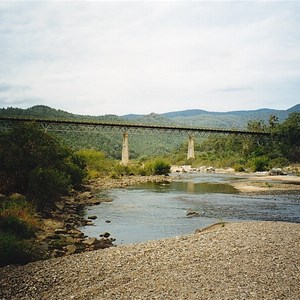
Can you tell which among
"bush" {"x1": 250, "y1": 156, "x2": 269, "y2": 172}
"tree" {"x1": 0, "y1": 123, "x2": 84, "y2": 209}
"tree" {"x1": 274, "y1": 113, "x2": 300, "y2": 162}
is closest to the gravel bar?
"tree" {"x1": 0, "y1": 123, "x2": 84, "y2": 209}

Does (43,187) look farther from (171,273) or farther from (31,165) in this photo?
(171,273)

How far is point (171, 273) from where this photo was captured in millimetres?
10758

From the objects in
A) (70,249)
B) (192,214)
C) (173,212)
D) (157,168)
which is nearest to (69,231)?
(70,249)

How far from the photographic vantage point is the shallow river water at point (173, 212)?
62.8ft

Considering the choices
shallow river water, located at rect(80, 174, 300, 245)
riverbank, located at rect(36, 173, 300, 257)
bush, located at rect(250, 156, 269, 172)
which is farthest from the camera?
bush, located at rect(250, 156, 269, 172)

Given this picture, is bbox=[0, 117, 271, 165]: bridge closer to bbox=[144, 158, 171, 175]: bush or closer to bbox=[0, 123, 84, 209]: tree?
bbox=[144, 158, 171, 175]: bush

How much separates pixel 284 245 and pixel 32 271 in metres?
8.91

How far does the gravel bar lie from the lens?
367 inches

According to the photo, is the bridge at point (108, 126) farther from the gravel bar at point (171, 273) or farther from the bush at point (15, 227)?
the gravel bar at point (171, 273)

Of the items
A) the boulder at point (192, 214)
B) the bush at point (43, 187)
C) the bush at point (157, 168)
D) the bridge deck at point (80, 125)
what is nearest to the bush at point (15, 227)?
the bush at point (43, 187)

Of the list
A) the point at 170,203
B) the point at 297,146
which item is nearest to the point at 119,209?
the point at 170,203

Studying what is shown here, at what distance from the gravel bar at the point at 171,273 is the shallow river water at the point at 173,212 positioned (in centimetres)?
411

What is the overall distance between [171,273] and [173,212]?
47.0 ft

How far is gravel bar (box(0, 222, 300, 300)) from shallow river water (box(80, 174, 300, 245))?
4.11 meters
